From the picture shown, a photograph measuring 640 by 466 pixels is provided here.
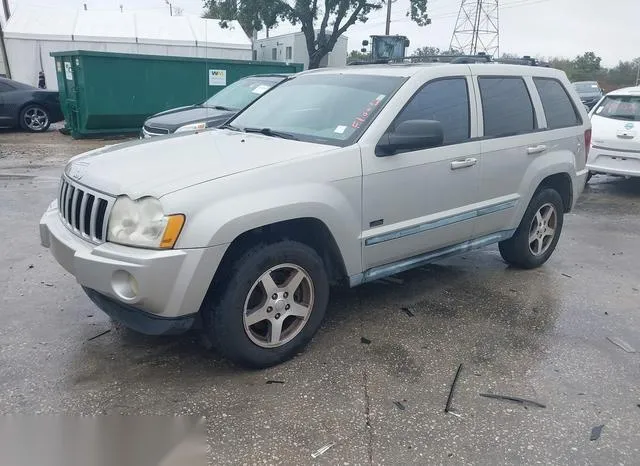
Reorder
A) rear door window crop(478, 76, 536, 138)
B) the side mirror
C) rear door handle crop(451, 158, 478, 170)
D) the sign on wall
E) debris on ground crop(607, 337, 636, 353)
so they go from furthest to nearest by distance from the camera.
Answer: the sign on wall, rear door window crop(478, 76, 536, 138), rear door handle crop(451, 158, 478, 170), debris on ground crop(607, 337, 636, 353), the side mirror

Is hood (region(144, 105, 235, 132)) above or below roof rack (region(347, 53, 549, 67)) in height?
below

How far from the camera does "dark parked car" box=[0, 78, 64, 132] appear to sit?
13.9m

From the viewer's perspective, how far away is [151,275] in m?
2.83

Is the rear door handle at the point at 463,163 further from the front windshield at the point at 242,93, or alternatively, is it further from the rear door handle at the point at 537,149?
the front windshield at the point at 242,93

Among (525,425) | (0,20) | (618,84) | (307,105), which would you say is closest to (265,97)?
(307,105)

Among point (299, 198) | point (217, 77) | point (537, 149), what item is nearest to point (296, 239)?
point (299, 198)

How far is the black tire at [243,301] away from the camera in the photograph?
312cm

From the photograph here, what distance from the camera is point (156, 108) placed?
13984 mm

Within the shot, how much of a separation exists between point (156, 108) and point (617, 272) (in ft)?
37.5

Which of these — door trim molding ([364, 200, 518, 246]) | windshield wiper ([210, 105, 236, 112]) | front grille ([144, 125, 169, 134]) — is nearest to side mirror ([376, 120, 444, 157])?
door trim molding ([364, 200, 518, 246])

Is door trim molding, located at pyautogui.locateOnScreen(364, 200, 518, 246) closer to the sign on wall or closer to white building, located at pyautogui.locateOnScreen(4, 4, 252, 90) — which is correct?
the sign on wall

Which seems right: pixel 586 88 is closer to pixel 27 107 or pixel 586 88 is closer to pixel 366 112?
pixel 27 107

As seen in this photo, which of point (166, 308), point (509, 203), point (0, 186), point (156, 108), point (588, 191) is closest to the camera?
point (166, 308)

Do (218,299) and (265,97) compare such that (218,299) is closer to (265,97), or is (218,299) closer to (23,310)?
(23,310)
